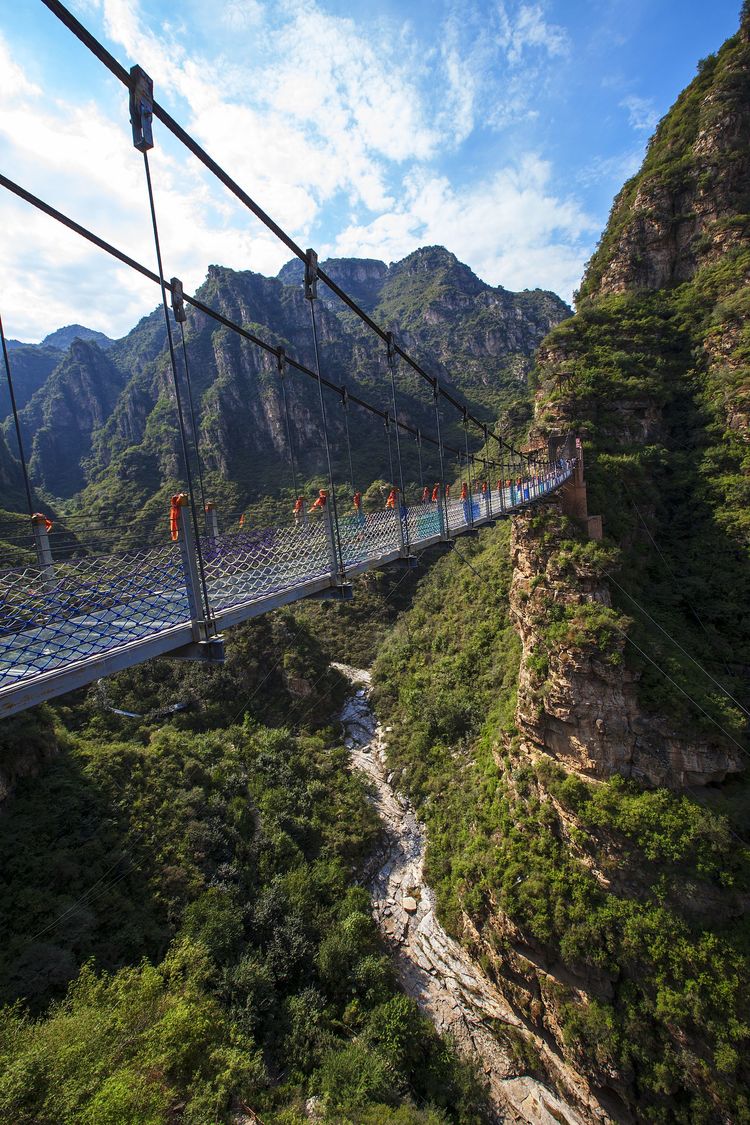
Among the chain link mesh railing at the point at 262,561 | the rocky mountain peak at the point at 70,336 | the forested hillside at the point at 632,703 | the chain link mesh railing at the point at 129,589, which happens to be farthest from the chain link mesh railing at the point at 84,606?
the rocky mountain peak at the point at 70,336

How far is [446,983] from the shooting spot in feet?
27.8

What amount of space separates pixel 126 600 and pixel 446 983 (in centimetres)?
1018

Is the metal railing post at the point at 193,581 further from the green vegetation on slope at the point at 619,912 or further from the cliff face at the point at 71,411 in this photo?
the cliff face at the point at 71,411

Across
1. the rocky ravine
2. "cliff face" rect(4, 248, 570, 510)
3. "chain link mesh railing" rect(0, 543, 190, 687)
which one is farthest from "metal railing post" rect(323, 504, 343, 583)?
"cliff face" rect(4, 248, 570, 510)

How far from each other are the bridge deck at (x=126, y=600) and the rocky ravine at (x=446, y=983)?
9.13m

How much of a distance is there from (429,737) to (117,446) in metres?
38.6

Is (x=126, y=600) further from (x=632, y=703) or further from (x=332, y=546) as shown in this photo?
(x=632, y=703)

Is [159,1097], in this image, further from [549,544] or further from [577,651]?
[549,544]

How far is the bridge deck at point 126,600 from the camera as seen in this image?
2197mm

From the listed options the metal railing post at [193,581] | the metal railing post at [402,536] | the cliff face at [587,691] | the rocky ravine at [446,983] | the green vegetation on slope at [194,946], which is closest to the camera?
the metal railing post at [193,581]

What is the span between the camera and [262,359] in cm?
3688

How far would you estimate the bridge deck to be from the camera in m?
2.20

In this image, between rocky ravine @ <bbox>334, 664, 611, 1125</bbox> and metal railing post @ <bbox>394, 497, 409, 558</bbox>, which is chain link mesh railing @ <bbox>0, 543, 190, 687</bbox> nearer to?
metal railing post @ <bbox>394, 497, 409, 558</bbox>

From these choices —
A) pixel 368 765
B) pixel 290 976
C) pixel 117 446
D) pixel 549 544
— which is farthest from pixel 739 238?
pixel 117 446
